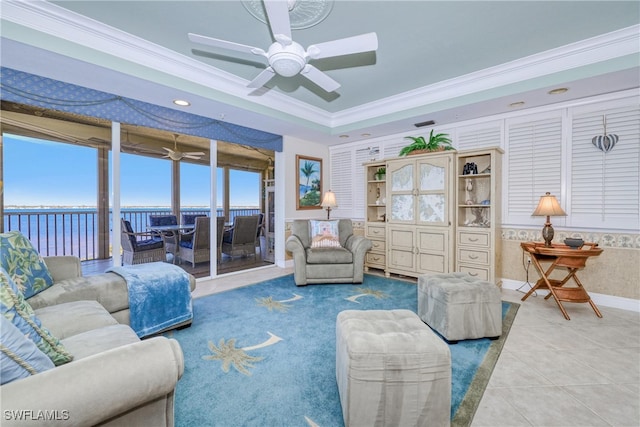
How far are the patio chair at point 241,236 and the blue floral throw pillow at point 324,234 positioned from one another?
135cm

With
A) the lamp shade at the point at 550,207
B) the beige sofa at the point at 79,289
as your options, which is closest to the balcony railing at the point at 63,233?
the beige sofa at the point at 79,289

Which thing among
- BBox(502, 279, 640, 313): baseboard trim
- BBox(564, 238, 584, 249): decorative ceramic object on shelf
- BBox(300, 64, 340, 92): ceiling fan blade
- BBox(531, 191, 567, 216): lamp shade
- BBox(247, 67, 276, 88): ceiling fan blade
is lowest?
BBox(502, 279, 640, 313): baseboard trim

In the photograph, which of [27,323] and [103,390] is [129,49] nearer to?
[27,323]

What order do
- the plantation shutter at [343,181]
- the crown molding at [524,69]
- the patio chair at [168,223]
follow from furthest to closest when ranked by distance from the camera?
the plantation shutter at [343,181] → the patio chair at [168,223] → the crown molding at [524,69]

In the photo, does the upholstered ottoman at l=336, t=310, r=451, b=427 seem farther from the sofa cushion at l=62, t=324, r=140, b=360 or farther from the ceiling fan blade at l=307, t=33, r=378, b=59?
the ceiling fan blade at l=307, t=33, r=378, b=59

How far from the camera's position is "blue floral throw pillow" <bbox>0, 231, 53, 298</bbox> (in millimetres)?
1840

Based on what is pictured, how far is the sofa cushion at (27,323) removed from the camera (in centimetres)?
99

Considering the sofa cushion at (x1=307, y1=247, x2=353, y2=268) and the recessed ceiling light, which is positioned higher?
the recessed ceiling light

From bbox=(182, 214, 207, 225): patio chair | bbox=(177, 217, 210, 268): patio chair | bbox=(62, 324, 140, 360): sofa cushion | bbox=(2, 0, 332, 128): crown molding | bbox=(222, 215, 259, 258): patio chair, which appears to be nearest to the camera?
bbox=(62, 324, 140, 360): sofa cushion

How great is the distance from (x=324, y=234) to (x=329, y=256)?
1.50ft

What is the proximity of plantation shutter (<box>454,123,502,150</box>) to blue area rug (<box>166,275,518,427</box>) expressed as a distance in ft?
7.28

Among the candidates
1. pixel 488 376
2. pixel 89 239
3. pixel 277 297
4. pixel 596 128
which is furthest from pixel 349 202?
pixel 89 239

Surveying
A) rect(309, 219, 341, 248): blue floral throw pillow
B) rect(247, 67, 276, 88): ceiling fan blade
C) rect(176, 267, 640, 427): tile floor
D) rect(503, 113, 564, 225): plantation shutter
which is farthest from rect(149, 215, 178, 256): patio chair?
rect(503, 113, 564, 225): plantation shutter

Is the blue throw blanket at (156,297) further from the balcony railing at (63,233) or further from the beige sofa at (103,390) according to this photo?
the balcony railing at (63,233)
